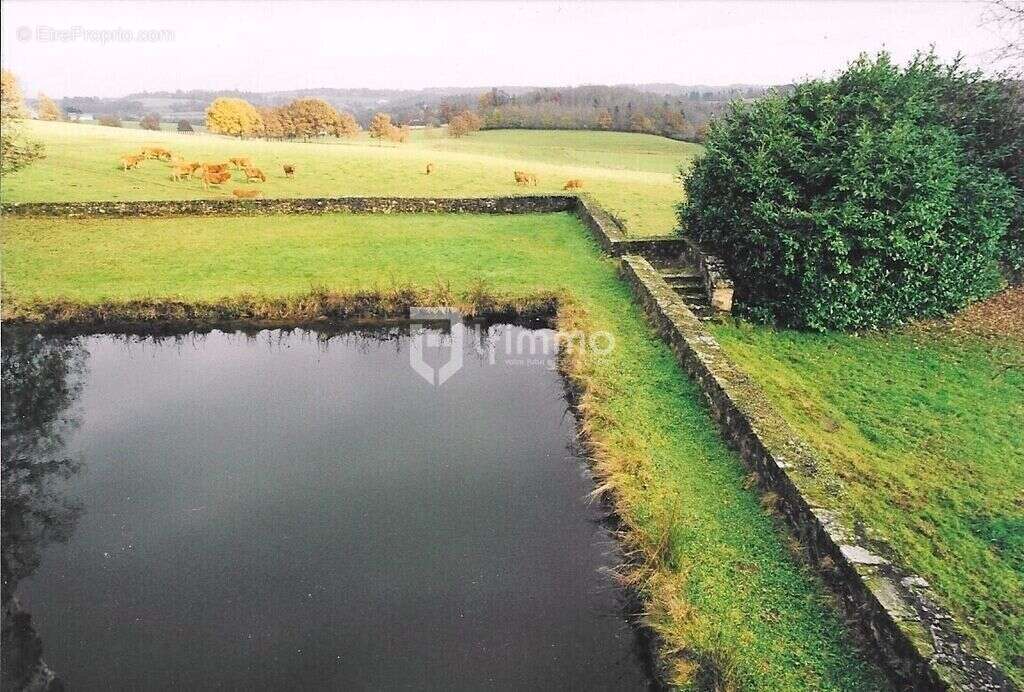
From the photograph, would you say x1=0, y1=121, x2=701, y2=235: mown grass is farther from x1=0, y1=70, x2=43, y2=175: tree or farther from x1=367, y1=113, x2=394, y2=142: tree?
x1=367, y1=113, x2=394, y2=142: tree

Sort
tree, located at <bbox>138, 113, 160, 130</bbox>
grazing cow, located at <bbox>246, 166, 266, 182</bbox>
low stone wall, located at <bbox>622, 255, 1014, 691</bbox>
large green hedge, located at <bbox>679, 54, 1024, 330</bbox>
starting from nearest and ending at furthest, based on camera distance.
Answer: low stone wall, located at <bbox>622, 255, 1014, 691</bbox> < large green hedge, located at <bbox>679, 54, 1024, 330</bbox> < grazing cow, located at <bbox>246, 166, 266, 182</bbox> < tree, located at <bbox>138, 113, 160, 130</bbox>

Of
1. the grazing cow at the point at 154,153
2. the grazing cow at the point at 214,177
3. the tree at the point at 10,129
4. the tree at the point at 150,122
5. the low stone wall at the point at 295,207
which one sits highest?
the tree at the point at 150,122

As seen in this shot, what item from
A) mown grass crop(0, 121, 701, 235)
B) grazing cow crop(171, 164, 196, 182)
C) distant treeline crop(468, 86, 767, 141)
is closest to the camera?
mown grass crop(0, 121, 701, 235)

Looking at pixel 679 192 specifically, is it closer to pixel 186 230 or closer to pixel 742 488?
pixel 186 230

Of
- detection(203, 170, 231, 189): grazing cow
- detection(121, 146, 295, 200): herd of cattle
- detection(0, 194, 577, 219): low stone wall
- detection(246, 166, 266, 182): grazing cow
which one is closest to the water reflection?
detection(0, 194, 577, 219): low stone wall

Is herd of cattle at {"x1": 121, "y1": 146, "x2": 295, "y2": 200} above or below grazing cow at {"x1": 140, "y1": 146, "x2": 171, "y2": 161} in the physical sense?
below

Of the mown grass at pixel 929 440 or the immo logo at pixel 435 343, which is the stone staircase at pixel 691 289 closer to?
the mown grass at pixel 929 440

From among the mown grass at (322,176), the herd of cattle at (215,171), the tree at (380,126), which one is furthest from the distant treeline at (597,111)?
the herd of cattle at (215,171)
